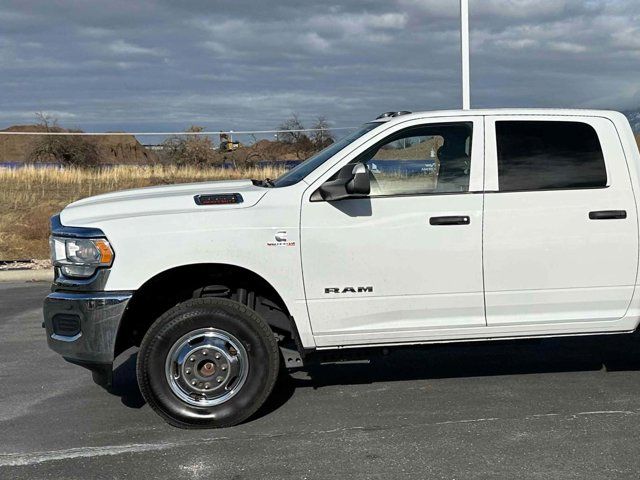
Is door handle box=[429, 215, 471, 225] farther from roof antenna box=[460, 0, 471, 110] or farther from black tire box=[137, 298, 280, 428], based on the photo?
roof antenna box=[460, 0, 471, 110]

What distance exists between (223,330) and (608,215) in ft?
9.21

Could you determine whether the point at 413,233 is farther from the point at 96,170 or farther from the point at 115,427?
the point at 96,170

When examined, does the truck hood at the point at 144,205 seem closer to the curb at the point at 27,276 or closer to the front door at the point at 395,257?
the front door at the point at 395,257

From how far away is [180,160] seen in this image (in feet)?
82.3

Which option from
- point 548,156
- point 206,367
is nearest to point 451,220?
point 548,156

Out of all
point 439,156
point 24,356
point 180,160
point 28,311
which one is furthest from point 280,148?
point 439,156

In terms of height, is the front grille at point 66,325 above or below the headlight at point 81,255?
below

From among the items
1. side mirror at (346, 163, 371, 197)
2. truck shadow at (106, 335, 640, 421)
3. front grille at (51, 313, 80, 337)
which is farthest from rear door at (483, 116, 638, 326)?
front grille at (51, 313, 80, 337)

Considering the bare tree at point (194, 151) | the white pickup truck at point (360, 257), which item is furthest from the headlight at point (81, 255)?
the bare tree at point (194, 151)

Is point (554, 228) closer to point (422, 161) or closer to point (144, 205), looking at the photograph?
point (422, 161)

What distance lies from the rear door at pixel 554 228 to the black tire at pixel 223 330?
1.62 meters

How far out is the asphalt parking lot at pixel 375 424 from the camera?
4.56 m

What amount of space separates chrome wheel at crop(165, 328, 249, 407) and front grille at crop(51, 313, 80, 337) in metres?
0.64

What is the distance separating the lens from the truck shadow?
20.8ft
